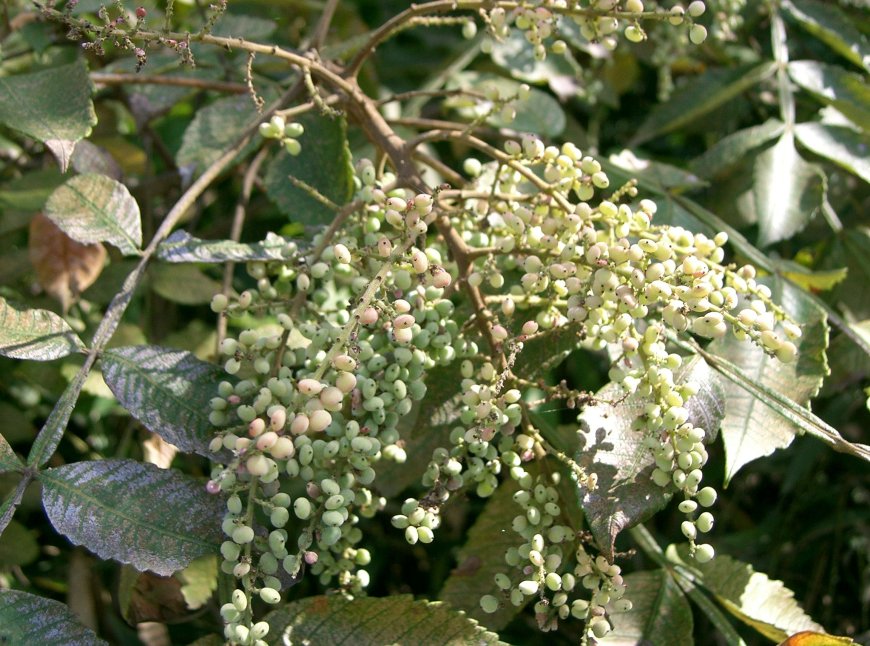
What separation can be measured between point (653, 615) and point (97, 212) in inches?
34.0

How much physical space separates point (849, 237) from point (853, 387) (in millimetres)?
283

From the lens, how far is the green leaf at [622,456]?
36.8 inches

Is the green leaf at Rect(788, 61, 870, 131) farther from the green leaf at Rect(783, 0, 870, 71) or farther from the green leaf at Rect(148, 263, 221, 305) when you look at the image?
the green leaf at Rect(148, 263, 221, 305)

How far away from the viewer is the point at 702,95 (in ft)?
5.44

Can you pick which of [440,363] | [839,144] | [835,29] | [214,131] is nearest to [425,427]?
[440,363]

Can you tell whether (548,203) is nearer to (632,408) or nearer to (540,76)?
(632,408)

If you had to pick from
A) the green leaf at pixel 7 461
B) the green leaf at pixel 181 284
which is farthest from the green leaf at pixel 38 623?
the green leaf at pixel 181 284

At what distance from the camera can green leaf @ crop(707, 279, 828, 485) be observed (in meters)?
1.04

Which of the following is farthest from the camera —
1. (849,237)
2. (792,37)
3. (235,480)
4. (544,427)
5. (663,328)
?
(792,37)

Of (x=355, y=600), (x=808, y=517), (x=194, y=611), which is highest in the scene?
(x=355, y=600)

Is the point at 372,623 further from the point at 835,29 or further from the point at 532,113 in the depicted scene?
the point at 835,29

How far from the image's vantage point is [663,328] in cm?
97

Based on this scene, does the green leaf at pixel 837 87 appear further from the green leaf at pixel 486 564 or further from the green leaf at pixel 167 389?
the green leaf at pixel 167 389

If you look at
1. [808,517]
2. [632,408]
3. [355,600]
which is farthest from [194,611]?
[808,517]
